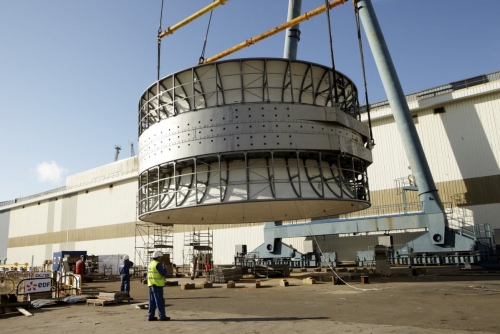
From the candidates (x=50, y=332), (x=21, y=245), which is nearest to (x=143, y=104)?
(x=50, y=332)

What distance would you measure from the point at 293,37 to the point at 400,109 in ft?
29.6

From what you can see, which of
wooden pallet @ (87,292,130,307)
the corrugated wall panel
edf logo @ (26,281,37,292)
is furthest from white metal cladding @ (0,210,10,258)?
wooden pallet @ (87,292,130,307)

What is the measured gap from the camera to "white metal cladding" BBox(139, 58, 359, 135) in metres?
17.9

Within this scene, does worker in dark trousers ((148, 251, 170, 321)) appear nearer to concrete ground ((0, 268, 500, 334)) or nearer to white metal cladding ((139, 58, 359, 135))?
concrete ground ((0, 268, 500, 334))

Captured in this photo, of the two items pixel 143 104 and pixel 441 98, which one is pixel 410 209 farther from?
pixel 143 104

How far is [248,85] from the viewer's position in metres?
18.1

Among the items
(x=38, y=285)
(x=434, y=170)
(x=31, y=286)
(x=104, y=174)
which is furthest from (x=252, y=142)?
(x=104, y=174)

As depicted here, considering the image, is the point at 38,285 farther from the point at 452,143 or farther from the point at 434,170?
the point at 452,143

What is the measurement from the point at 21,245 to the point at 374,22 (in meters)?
64.7

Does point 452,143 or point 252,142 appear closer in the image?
point 252,142

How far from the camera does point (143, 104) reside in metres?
21.4

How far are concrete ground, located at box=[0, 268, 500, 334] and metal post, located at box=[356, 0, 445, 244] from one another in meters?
12.6

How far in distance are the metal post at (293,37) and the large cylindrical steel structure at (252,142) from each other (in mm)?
8066

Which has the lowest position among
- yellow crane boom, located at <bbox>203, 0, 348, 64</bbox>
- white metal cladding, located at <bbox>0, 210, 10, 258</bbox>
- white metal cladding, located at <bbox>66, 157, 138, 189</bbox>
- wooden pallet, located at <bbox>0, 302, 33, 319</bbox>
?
wooden pallet, located at <bbox>0, 302, 33, 319</bbox>
